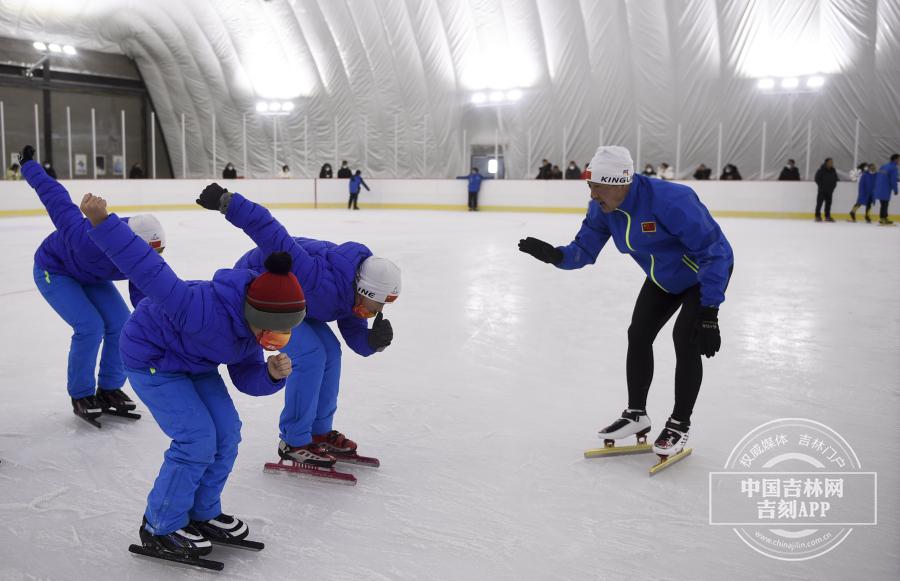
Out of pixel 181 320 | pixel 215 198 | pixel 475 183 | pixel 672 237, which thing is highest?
pixel 475 183

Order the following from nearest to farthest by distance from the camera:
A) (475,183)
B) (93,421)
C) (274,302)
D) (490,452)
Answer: (274,302), (490,452), (93,421), (475,183)

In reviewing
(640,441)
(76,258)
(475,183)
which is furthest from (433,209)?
(640,441)

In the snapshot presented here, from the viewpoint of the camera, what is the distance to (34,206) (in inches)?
744

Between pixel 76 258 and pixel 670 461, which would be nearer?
pixel 670 461

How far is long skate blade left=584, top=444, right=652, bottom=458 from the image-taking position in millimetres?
3586

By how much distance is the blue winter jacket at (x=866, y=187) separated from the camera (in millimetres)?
18328

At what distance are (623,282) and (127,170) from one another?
92.3 ft

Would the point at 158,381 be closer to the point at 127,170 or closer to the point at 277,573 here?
the point at 277,573

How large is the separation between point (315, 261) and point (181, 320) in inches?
31.5

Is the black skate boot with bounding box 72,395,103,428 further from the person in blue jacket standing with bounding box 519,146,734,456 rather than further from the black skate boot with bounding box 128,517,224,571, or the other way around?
the person in blue jacket standing with bounding box 519,146,734,456

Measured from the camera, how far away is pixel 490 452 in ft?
11.8

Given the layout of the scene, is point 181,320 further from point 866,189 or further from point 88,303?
point 866,189

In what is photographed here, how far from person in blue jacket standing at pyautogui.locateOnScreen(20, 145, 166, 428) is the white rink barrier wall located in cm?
1636

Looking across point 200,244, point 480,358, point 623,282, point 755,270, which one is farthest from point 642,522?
point 200,244
